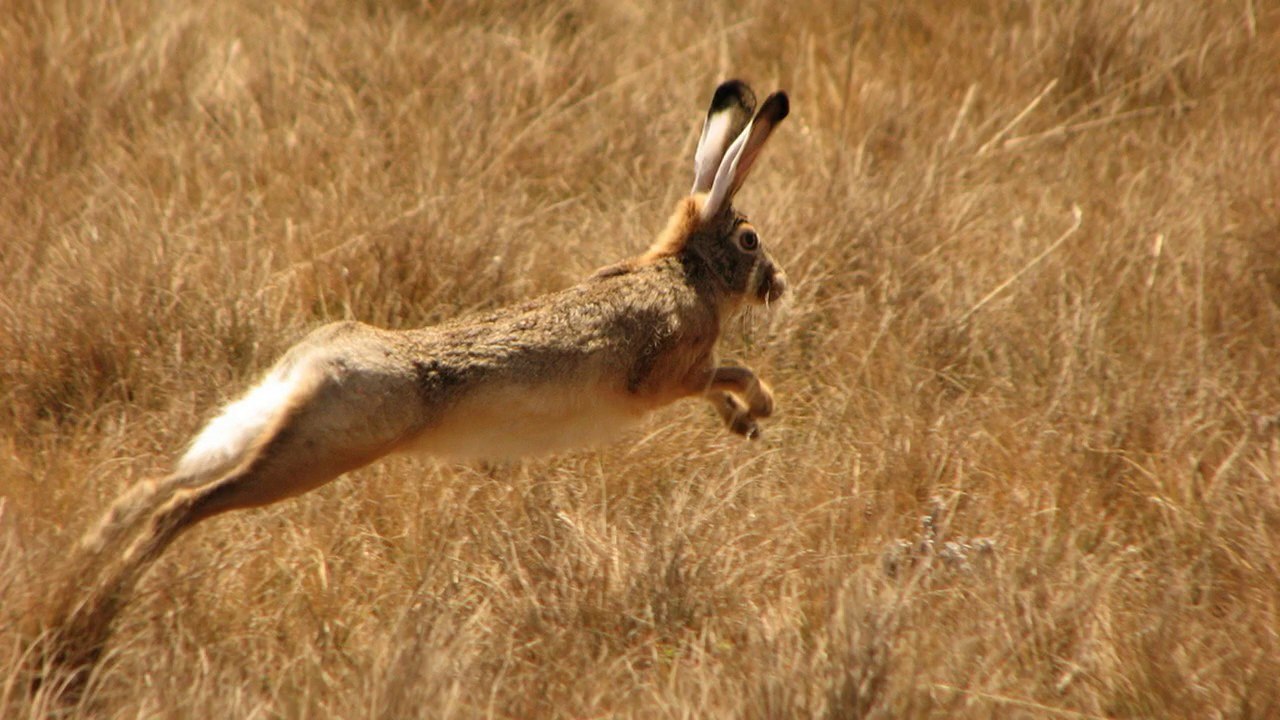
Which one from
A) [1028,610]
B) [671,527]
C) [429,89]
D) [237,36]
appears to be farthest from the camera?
[237,36]

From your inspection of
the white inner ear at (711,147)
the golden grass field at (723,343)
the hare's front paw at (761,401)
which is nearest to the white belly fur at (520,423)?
the golden grass field at (723,343)

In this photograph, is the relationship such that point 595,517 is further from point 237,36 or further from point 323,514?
point 237,36

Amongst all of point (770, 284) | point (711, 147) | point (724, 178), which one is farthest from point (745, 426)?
point (711, 147)

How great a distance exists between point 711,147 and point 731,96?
20 centimetres

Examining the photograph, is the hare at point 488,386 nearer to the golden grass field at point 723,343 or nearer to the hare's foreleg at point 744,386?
the hare's foreleg at point 744,386

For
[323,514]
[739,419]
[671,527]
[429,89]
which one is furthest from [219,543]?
[429,89]

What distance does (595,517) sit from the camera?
450cm

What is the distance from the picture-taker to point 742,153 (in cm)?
486

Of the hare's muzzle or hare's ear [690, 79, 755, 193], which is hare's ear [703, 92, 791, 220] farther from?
the hare's muzzle

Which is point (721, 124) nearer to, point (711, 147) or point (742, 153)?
point (711, 147)

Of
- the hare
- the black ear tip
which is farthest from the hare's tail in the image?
the black ear tip

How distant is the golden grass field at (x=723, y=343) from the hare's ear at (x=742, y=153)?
616 millimetres

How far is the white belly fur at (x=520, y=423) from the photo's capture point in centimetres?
419

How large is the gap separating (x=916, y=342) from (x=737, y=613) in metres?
1.86
